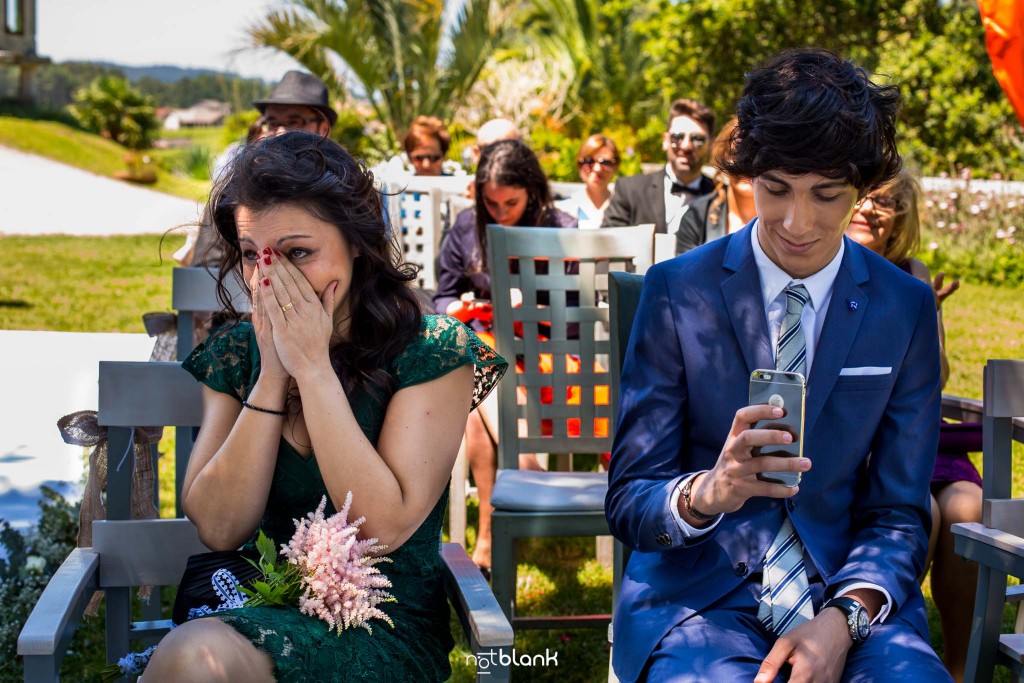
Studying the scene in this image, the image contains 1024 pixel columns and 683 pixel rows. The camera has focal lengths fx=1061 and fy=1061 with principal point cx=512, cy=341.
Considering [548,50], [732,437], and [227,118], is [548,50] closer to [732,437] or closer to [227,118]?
[227,118]

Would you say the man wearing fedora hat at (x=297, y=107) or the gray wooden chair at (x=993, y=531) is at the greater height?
the man wearing fedora hat at (x=297, y=107)

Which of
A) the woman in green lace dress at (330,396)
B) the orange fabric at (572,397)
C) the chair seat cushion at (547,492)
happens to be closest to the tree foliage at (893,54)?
the orange fabric at (572,397)

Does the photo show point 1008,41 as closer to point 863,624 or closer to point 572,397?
point 863,624

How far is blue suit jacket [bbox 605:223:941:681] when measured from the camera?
2.15 metres

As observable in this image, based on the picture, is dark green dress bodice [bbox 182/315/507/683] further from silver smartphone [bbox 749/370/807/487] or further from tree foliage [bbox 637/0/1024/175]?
tree foliage [bbox 637/0/1024/175]

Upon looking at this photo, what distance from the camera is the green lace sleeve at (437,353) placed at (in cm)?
238

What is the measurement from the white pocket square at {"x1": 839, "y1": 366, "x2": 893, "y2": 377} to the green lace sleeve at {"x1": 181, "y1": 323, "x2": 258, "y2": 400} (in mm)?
1306

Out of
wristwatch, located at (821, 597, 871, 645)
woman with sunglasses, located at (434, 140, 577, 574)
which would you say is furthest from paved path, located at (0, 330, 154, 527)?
wristwatch, located at (821, 597, 871, 645)

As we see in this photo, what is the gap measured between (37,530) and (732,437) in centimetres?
357

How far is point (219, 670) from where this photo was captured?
1.95 m

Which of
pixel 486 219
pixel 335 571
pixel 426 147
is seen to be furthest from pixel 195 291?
pixel 426 147

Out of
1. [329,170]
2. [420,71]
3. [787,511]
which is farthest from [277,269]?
[420,71]

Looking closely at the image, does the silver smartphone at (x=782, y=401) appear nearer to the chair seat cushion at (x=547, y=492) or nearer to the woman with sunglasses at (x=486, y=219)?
the chair seat cushion at (x=547, y=492)

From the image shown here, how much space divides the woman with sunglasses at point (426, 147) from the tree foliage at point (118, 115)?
75.9 ft
